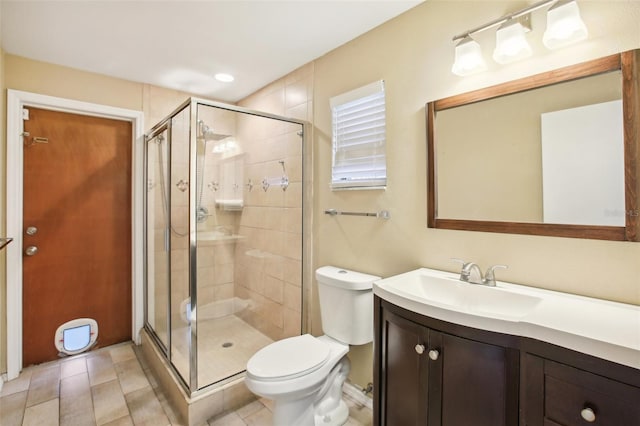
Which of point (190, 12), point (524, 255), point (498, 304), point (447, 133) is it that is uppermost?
point (190, 12)

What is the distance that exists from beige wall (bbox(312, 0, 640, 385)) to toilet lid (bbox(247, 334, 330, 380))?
454 mm

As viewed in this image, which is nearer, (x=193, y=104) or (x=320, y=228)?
(x=193, y=104)

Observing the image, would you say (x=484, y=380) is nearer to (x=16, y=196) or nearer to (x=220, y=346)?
(x=220, y=346)

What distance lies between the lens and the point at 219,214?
7.81ft

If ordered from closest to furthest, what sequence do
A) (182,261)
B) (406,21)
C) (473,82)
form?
(473,82) < (406,21) < (182,261)

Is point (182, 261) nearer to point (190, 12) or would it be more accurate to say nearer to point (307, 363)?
point (307, 363)

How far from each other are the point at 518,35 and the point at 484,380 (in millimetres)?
1371

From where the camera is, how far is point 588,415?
0.84 metres

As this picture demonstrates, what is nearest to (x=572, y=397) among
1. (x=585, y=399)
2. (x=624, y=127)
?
(x=585, y=399)

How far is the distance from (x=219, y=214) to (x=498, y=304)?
1931mm

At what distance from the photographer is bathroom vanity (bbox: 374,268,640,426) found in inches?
32.7

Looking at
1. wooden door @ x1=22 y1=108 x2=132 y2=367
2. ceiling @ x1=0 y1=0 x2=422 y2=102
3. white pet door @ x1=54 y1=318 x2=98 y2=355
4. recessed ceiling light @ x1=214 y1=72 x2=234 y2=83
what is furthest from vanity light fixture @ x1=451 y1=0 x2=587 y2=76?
white pet door @ x1=54 y1=318 x2=98 y2=355

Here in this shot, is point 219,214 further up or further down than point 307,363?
further up

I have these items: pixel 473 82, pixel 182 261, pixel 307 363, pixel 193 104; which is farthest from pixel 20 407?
pixel 473 82
